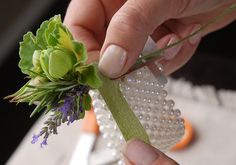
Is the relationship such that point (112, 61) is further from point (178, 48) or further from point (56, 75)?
point (178, 48)

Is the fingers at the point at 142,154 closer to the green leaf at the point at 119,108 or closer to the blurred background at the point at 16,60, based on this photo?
the green leaf at the point at 119,108

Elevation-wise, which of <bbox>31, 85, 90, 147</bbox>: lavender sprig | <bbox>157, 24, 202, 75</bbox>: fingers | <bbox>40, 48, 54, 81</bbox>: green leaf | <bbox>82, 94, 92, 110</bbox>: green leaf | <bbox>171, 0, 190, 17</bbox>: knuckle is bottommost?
<bbox>157, 24, 202, 75</bbox>: fingers

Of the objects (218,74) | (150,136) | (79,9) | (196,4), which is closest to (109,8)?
(79,9)

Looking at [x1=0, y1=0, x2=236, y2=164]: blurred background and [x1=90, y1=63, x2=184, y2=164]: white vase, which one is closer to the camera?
[x1=90, y1=63, x2=184, y2=164]: white vase

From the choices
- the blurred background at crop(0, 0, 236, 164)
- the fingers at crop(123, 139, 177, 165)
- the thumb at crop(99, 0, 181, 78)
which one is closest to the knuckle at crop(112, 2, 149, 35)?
the thumb at crop(99, 0, 181, 78)

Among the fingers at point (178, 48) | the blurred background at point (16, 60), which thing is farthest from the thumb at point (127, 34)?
the blurred background at point (16, 60)

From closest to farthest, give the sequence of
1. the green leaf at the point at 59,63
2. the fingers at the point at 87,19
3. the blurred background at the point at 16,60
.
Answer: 1. the green leaf at the point at 59,63
2. the fingers at the point at 87,19
3. the blurred background at the point at 16,60

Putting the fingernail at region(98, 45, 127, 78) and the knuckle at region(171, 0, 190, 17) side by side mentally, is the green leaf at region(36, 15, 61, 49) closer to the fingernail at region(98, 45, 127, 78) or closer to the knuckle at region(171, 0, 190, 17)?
the fingernail at region(98, 45, 127, 78)

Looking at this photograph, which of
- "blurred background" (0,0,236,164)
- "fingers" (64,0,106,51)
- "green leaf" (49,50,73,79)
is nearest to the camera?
"green leaf" (49,50,73,79)
